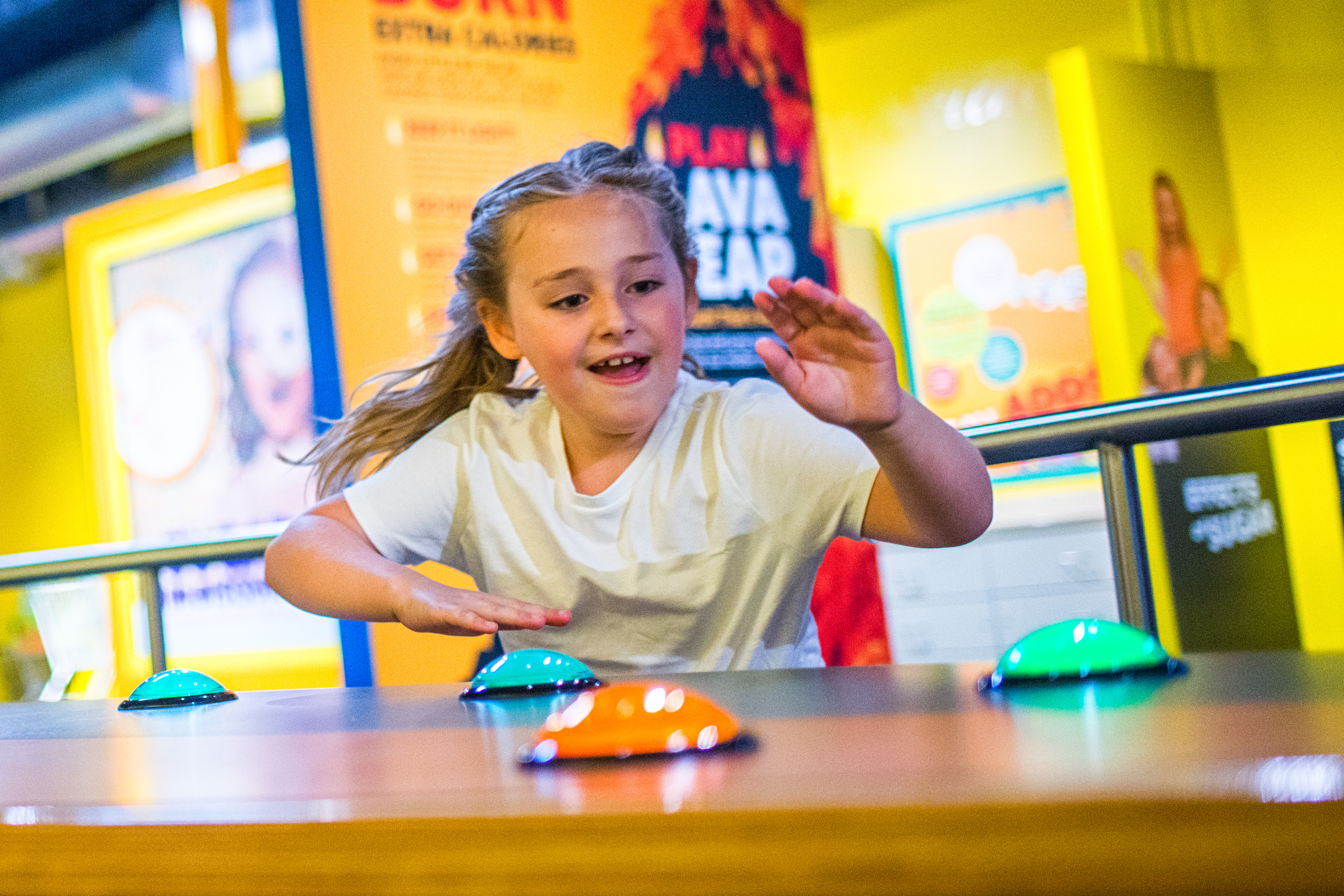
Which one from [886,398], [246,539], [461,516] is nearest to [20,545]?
[246,539]

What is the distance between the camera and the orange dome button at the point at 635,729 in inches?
14.1

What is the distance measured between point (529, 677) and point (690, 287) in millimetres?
869

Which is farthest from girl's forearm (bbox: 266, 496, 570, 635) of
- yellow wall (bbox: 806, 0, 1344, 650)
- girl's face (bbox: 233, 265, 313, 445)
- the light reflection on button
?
yellow wall (bbox: 806, 0, 1344, 650)

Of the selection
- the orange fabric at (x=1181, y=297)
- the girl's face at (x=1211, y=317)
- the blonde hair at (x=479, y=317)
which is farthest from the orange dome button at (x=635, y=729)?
the girl's face at (x=1211, y=317)

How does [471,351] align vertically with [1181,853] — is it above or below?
above

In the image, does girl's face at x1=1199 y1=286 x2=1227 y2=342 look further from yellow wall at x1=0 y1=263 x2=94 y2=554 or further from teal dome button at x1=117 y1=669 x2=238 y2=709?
yellow wall at x1=0 y1=263 x2=94 y2=554

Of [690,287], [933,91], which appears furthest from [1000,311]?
[690,287]

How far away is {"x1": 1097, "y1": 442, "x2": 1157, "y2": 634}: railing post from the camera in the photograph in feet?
3.67

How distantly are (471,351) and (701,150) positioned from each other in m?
1.36

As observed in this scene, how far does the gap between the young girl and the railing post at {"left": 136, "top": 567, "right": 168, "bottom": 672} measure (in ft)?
1.50

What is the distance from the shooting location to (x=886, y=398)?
3.00 ft

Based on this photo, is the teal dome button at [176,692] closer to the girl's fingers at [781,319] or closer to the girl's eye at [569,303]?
the girl's fingers at [781,319]

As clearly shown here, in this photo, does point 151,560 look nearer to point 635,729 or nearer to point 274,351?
point 635,729

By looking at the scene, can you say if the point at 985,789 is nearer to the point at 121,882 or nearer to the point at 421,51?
the point at 121,882
